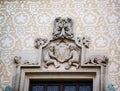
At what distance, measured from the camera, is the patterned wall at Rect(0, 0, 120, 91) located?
9.88m

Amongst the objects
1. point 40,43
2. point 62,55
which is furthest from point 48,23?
point 62,55

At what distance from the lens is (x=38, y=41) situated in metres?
10.0

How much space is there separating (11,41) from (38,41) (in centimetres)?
54

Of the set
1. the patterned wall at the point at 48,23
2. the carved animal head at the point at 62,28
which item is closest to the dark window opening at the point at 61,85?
the patterned wall at the point at 48,23

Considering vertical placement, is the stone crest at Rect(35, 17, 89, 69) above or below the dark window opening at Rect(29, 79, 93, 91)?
above

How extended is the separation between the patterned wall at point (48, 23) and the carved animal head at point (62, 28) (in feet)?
0.34

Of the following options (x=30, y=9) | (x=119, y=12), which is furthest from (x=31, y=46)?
(x=119, y=12)

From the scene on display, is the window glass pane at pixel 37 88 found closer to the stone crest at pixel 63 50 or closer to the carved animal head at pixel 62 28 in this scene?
the stone crest at pixel 63 50

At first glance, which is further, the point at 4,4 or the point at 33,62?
the point at 4,4

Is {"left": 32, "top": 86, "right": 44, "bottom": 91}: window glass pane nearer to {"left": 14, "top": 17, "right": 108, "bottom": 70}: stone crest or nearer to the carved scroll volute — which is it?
{"left": 14, "top": 17, "right": 108, "bottom": 70}: stone crest

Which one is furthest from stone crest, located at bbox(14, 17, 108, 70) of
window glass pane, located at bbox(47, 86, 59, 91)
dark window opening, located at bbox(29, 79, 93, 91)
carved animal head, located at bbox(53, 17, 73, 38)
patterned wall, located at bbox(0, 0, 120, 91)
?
window glass pane, located at bbox(47, 86, 59, 91)

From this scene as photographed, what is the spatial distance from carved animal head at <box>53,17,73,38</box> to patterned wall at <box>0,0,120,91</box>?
0.34 ft

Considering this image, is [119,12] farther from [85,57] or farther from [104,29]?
[85,57]

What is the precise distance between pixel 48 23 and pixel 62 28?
1.07 feet
